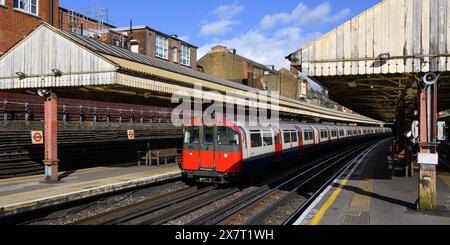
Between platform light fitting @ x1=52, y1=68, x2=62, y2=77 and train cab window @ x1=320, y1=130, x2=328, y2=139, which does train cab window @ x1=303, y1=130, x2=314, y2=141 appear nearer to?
train cab window @ x1=320, y1=130, x2=328, y2=139

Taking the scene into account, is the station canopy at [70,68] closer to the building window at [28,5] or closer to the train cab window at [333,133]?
the building window at [28,5]

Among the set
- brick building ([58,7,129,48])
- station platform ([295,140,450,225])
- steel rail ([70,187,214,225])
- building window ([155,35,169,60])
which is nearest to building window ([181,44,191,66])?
building window ([155,35,169,60])

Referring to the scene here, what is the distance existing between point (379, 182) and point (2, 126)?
12885mm

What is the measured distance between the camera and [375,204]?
9.52 meters

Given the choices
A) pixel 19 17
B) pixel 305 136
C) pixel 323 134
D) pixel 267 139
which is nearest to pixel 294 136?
pixel 305 136

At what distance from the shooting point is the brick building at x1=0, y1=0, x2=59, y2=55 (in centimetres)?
2047

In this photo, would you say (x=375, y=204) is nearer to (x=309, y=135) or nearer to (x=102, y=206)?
(x=102, y=206)

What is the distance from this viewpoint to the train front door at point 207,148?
13680 mm

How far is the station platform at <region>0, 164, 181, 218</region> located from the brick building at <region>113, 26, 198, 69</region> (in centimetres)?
2041

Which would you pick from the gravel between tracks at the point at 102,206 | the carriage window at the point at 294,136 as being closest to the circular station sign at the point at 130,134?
the gravel between tracks at the point at 102,206

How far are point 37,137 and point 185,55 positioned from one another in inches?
1112
